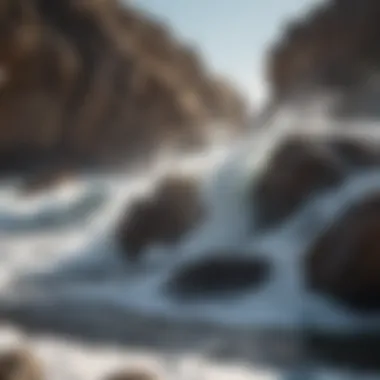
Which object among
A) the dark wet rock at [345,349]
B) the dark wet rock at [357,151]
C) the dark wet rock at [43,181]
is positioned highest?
the dark wet rock at [43,181]

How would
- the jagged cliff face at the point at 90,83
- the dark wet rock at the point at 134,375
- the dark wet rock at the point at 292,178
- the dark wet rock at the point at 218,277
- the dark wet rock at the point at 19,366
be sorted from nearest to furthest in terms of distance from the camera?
the dark wet rock at the point at 19,366
the dark wet rock at the point at 134,375
the dark wet rock at the point at 218,277
the dark wet rock at the point at 292,178
the jagged cliff face at the point at 90,83

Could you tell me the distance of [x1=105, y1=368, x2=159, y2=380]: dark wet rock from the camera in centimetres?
495

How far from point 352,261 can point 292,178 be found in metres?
3.84

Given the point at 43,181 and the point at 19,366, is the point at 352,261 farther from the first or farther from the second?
the point at 43,181

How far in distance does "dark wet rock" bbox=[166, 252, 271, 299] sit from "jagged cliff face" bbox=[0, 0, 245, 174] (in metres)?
16.3

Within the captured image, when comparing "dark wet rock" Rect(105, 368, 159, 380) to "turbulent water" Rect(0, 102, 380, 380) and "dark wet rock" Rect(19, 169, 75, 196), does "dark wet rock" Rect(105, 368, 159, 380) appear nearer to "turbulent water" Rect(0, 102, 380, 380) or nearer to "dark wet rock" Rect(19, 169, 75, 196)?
"turbulent water" Rect(0, 102, 380, 380)

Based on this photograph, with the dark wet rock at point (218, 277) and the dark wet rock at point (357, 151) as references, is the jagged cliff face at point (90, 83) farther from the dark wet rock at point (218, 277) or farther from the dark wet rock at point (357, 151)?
the dark wet rock at point (218, 277)

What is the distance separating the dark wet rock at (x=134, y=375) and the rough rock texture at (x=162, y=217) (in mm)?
7062

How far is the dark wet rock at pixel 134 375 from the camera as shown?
4.95 metres

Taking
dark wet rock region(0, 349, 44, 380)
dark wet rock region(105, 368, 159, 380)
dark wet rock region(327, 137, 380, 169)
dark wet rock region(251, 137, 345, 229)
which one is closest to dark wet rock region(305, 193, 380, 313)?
dark wet rock region(251, 137, 345, 229)

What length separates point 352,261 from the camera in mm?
8438

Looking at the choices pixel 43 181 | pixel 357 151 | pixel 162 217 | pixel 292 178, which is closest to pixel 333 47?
pixel 43 181

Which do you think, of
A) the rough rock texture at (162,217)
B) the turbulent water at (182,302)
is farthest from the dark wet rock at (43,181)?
the rough rock texture at (162,217)

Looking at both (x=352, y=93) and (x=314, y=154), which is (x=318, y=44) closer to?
(x=352, y=93)
